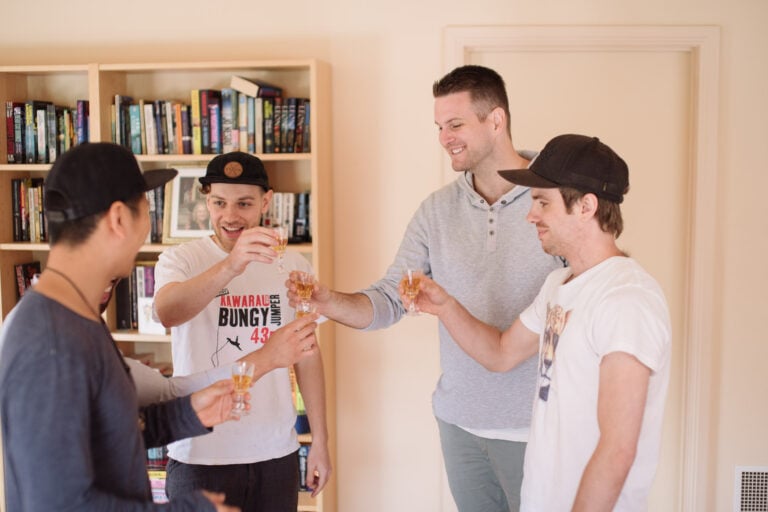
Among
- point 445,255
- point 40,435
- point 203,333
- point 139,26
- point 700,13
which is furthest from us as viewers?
point 139,26

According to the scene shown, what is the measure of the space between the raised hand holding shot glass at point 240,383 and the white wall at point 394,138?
1.87m

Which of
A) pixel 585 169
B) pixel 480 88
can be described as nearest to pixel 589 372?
pixel 585 169

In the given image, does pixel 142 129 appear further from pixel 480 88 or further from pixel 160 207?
pixel 480 88

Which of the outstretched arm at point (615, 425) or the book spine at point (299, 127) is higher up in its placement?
the book spine at point (299, 127)

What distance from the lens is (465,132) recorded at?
8.02 feet

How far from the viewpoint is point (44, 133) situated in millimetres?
3549

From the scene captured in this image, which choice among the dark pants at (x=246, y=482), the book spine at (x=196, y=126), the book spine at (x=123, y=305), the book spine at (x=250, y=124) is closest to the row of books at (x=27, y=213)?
the book spine at (x=123, y=305)

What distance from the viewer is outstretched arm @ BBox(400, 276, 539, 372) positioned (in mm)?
2244

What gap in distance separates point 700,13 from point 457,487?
2464 millimetres

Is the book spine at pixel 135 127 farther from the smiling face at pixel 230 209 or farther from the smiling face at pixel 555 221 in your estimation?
the smiling face at pixel 555 221

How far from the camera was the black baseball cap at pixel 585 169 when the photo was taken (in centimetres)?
175

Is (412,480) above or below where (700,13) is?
below

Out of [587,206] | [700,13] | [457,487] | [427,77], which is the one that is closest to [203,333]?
[457,487]

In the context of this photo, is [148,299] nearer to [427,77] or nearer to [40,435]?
[427,77]
